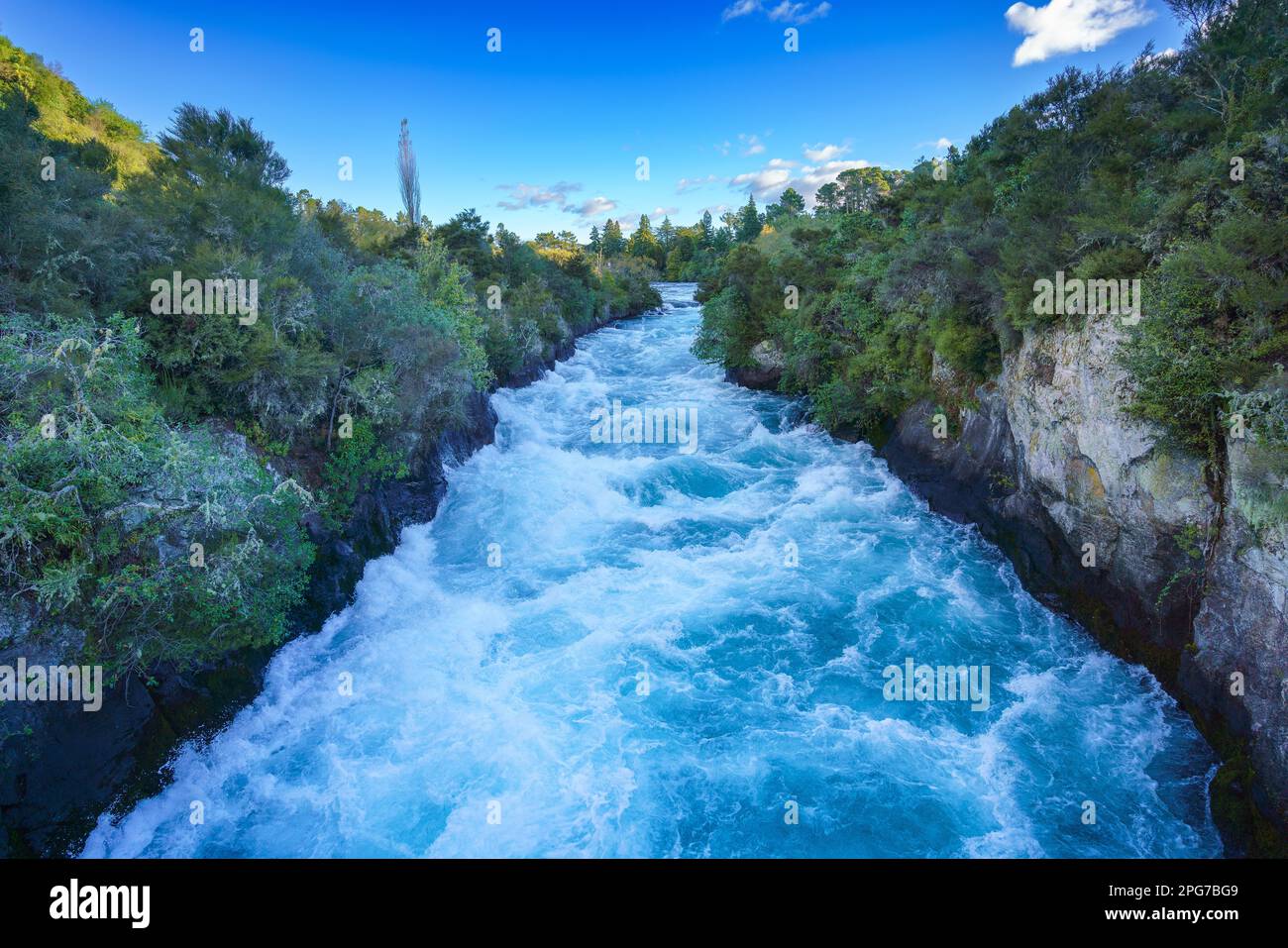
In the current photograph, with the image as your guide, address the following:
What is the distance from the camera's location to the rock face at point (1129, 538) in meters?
7.64

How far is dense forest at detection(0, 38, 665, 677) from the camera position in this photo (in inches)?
297

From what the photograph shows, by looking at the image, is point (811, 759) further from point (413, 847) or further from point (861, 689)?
point (413, 847)

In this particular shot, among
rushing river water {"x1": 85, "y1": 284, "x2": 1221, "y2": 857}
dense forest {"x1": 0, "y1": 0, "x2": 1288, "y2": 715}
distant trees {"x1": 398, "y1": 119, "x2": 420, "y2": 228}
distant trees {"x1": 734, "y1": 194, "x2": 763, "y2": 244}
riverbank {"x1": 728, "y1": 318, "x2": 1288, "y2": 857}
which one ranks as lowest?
rushing river water {"x1": 85, "y1": 284, "x2": 1221, "y2": 857}

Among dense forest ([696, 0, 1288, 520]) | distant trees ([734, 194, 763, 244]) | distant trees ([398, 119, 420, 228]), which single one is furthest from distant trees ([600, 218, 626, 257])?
dense forest ([696, 0, 1288, 520])

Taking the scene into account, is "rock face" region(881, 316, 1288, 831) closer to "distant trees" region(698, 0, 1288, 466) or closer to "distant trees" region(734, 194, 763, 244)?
"distant trees" region(698, 0, 1288, 466)

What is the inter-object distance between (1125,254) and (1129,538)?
486cm

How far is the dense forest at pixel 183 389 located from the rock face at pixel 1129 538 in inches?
536

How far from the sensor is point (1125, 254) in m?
10.0

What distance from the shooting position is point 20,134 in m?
11.1

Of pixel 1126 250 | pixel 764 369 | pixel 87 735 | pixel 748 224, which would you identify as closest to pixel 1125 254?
pixel 1126 250

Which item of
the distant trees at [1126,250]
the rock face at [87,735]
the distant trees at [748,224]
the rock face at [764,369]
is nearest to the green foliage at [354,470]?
the rock face at [87,735]

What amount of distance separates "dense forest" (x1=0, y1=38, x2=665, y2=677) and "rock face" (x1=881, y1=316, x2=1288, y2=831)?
13.6 metres
